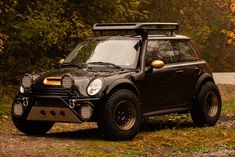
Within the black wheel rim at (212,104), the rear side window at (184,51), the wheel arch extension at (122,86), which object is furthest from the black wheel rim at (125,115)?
the black wheel rim at (212,104)

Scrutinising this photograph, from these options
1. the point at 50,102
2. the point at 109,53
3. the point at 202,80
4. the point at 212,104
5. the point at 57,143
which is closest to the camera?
the point at 57,143

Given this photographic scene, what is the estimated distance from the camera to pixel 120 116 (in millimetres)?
9773

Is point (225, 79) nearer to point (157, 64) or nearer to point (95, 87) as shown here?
point (157, 64)

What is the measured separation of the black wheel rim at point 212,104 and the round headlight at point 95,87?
335 centimetres

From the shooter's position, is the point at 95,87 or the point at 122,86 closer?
the point at 95,87

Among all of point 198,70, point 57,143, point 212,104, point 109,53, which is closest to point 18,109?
point 57,143

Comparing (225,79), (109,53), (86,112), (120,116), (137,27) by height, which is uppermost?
(137,27)

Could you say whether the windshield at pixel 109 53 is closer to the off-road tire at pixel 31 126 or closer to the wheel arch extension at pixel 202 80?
the off-road tire at pixel 31 126

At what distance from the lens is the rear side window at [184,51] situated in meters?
11.7

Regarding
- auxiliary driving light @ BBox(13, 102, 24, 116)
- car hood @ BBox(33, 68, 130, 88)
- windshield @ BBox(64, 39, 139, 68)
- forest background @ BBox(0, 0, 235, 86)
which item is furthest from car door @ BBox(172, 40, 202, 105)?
forest background @ BBox(0, 0, 235, 86)

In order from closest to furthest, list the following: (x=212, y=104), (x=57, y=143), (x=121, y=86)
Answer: (x=57, y=143)
(x=121, y=86)
(x=212, y=104)

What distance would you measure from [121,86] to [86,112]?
83 cm

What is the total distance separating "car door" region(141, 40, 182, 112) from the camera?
1063cm

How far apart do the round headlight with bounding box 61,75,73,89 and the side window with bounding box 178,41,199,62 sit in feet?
9.76
